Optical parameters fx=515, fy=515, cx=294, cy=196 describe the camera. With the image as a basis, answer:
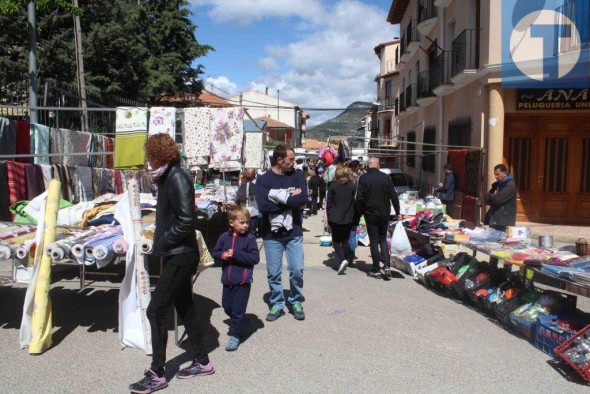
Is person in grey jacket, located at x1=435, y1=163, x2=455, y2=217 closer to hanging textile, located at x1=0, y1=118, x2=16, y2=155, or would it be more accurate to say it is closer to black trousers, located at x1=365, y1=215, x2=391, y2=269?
black trousers, located at x1=365, y1=215, x2=391, y2=269

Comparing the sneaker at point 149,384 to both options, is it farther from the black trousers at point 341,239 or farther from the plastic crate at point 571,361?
the black trousers at point 341,239

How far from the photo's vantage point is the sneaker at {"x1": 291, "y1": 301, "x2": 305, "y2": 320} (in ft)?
18.1

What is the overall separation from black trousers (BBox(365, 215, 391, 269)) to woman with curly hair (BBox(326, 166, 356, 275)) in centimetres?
34

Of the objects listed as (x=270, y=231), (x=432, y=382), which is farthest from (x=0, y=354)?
(x=432, y=382)

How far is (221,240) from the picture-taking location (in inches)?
189

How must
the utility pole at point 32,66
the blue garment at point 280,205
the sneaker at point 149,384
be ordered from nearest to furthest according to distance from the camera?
1. the sneaker at point 149,384
2. the blue garment at point 280,205
3. the utility pole at point 32,66

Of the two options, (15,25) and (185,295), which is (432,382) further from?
(15,25)

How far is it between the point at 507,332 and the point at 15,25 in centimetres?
1091

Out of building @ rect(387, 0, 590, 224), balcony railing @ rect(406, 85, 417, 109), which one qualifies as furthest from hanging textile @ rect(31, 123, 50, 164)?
balcony railing @ rect(406, 85, 417, 109)

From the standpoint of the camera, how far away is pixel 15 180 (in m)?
6.50

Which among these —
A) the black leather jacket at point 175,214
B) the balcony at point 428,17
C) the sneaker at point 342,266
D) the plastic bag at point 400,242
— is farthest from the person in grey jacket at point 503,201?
the balcony at point 428,17

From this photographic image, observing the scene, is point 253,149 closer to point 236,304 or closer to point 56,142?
point 56,142

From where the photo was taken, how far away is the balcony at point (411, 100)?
2304cm

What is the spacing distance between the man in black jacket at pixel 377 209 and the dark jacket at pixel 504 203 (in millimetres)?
1584
